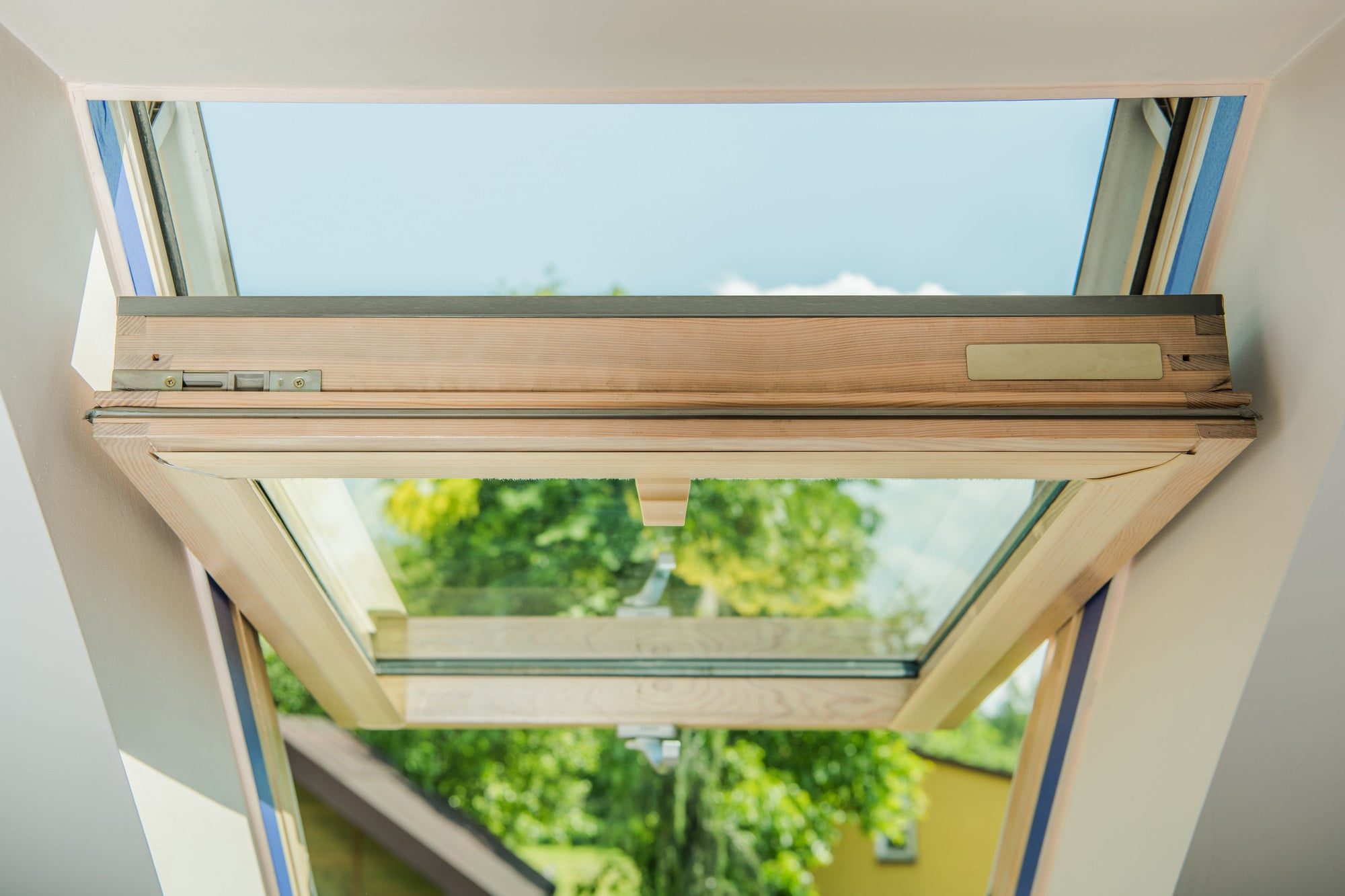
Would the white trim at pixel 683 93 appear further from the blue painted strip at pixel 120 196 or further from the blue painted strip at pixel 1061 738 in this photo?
the blue painted strip at pixel 1061 738

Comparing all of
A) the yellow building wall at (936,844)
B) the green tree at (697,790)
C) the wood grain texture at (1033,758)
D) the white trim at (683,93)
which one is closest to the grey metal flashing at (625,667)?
the green tree at (697,790)

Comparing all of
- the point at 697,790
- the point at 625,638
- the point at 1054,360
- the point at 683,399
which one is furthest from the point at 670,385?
the point at 697,790

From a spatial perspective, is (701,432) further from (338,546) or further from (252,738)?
(252,738)

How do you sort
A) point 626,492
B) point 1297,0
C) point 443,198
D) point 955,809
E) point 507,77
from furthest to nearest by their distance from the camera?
point 955,809 < point 626,492 < point 443,198 < point 507,77 < point 1297,0

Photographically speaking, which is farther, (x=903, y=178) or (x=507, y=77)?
(x=903, y=178)

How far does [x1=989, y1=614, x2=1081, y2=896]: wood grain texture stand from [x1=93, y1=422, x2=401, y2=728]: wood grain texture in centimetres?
107

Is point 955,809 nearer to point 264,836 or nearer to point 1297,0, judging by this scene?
point 264,836

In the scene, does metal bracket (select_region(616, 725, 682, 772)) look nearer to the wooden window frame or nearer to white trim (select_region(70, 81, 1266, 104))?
the wooden window frame

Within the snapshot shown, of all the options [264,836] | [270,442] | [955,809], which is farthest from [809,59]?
[955,809]

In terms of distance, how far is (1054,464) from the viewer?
1.04 m

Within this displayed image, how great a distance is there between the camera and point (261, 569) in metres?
1.26

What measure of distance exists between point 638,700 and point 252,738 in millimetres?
634

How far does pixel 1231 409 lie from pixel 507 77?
2.55ft

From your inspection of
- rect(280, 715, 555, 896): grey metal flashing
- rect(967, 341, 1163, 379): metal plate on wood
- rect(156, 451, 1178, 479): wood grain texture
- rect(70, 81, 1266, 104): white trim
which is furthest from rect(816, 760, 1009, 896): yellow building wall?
rect(70, 81, 1266, 104): white trim
